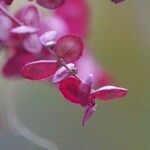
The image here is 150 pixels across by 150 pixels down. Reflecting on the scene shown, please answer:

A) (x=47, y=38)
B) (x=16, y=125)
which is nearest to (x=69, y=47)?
(x=47, y=38)

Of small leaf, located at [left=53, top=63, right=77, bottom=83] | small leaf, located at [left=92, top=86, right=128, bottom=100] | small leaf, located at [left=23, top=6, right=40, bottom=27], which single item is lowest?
small leaf, located at [left=92, top=86, right=128, bottom=100]

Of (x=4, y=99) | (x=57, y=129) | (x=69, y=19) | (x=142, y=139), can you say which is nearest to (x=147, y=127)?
(x=142, y=139)

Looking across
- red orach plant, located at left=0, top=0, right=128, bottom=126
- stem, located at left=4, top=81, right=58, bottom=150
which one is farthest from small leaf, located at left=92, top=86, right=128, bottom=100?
stem, located at left=4, top=81, right=58, bottom=150

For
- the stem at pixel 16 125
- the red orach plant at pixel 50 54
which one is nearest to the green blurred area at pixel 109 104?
the stem at pixel 16 125

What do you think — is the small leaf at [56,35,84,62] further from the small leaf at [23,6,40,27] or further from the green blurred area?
the green blurred area

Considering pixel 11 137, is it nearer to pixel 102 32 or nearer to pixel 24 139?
pixel 24 139

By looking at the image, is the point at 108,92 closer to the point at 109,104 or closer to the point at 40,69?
the point at 40,69
